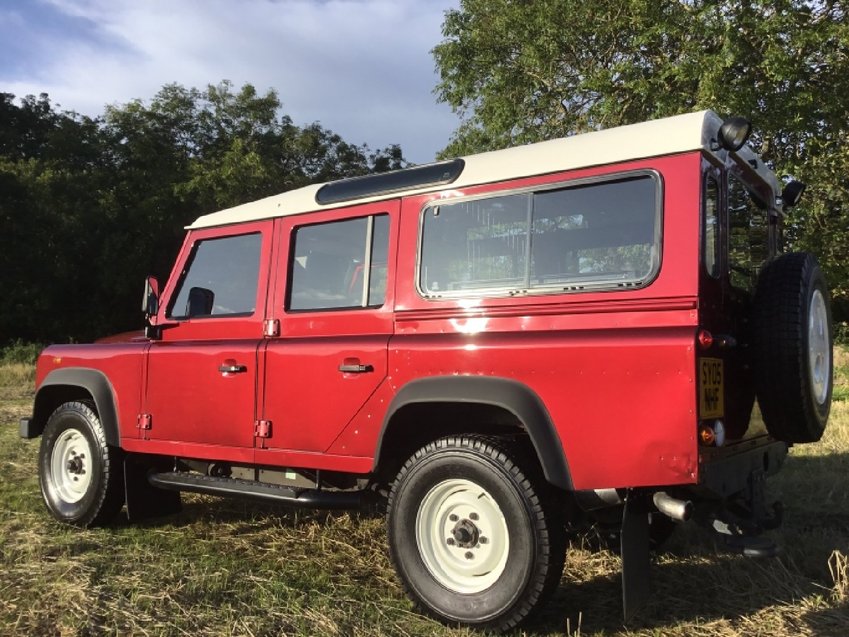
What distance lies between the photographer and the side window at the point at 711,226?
3.05 meters

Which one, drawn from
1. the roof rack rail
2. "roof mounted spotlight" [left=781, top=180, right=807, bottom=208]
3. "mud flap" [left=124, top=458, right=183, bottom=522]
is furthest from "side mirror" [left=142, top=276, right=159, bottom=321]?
"roof mounted spotlight" [left=781, top=180, right=807, bottom=208]

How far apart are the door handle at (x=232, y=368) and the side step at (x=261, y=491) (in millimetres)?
656

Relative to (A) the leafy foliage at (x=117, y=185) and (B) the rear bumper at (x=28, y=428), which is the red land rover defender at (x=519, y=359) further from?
(A) the leafy foliage at (x=117, y=185)

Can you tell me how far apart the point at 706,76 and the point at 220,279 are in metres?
8.39

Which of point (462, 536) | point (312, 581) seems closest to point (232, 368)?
point (312, 581)

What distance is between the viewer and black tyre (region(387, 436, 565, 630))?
3027 mm

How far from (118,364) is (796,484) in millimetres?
5147

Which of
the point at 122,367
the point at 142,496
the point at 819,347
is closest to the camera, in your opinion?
the point at 819,347

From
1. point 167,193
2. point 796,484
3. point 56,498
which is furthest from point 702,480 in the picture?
point 167,193

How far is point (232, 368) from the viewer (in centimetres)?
406

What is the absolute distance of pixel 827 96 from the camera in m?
10.5

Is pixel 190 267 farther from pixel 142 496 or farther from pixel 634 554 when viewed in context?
pixel 634 554

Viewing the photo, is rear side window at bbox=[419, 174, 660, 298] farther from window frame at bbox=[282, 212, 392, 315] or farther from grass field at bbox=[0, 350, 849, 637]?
grass field at bbox=[0, 350, 849, 637]

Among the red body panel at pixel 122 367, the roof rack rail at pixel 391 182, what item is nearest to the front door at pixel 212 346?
the red body panel at pixel 122 367
